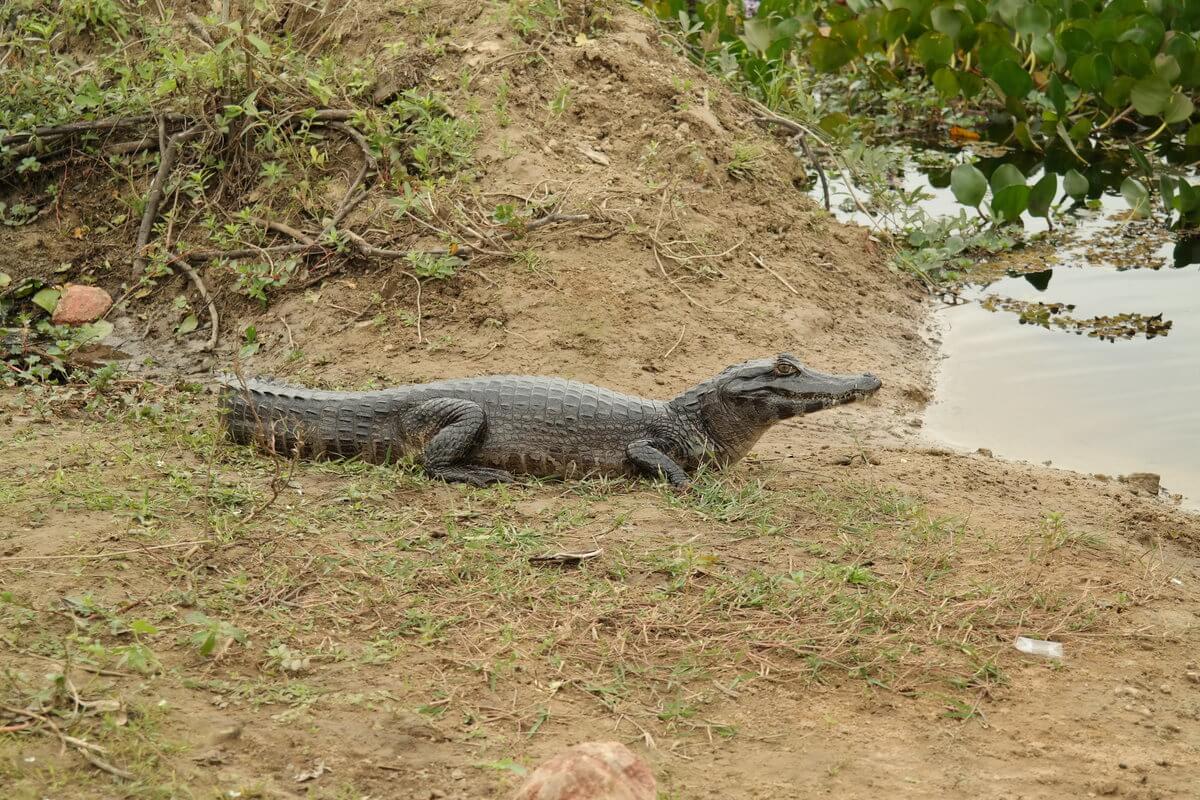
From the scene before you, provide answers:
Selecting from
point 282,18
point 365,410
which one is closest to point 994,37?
point 282,18

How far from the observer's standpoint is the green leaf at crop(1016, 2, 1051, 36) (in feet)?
30.8

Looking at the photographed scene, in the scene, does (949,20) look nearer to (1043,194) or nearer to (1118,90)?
(1118,90)

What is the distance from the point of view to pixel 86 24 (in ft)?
28.6

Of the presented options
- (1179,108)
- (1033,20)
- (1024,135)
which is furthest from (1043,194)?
(1033,20)

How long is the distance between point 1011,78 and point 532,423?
567 centimetres

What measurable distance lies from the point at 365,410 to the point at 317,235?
224cm

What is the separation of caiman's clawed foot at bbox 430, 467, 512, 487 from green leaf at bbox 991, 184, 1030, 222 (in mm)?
4537

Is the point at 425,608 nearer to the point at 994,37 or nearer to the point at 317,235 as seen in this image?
the point at 317,235

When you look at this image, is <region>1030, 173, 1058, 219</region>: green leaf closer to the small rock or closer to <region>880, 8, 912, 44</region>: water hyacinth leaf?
<region>880, 8, 912, 44</region>: water hyacinth leaf

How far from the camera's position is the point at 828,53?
1028cm

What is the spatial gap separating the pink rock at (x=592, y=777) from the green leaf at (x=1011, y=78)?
770 cm

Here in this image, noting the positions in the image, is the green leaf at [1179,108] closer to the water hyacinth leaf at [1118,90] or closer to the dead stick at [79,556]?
the water hyacinth leaf at [1118,90]

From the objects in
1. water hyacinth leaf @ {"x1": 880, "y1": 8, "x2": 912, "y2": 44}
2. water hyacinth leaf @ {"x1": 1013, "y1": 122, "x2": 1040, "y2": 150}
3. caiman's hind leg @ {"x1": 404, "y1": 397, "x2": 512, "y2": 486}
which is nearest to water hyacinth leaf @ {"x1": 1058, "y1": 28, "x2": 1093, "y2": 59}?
water hyacinth leaf @ {"x1": 1013, "y1": 122, "x2": 1040, "y2": 150}

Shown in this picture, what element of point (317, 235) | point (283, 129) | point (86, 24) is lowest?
point (317, 235)
